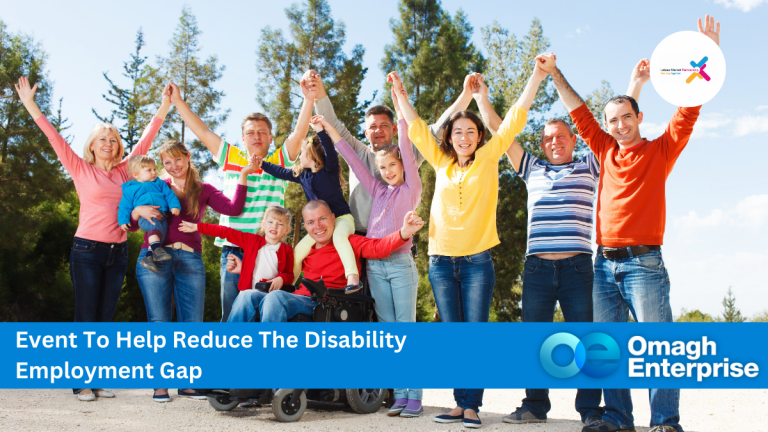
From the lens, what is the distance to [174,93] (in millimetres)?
4824

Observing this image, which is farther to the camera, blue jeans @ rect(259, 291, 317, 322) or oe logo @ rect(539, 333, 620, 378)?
blue jeans @ rect(259, 291, 317, 322)

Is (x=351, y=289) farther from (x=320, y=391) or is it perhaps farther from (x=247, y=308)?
(x=320, y=391)

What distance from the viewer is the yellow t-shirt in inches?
149

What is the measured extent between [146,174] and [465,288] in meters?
2.61

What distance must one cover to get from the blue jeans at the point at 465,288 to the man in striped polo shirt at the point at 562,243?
30cm

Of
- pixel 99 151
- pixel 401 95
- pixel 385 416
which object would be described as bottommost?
pixel 385 416

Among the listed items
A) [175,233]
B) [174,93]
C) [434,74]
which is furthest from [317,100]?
[434,74]

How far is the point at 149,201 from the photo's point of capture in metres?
4.40

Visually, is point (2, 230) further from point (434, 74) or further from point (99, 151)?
point (434, 74)

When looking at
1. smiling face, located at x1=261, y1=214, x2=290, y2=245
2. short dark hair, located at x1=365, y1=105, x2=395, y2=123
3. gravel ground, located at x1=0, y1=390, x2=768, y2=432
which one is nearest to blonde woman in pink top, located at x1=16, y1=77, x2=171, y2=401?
gravel ground, located at x1=0, y1=390, x2=768, y2=432

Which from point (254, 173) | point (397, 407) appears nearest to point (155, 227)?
point (254, 173)

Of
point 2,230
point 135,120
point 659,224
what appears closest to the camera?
point 659,224

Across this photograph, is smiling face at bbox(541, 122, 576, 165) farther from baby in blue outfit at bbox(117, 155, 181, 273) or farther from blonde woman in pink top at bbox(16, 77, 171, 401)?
blonde woman in pink top at bbox(16, 77, 171, 401)

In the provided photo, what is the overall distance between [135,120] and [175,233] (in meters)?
15.7
